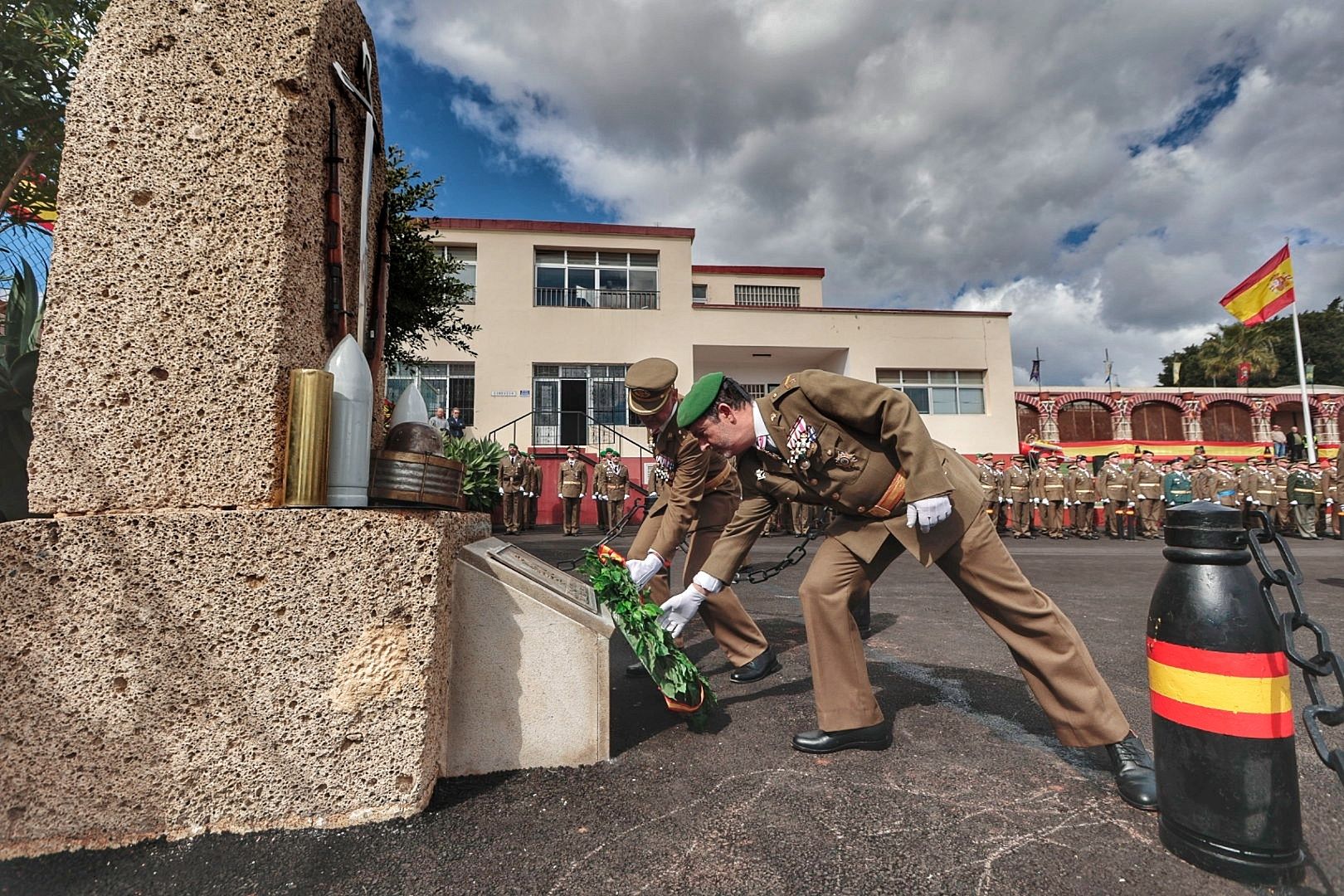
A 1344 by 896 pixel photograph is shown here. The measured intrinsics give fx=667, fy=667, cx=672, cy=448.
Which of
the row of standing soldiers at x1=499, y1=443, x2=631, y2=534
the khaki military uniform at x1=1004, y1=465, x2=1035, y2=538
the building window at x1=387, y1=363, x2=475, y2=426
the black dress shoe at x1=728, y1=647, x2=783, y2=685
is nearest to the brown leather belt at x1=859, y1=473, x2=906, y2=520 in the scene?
the black dress shoe at x1=728, y1=647, x2=783, y2=685

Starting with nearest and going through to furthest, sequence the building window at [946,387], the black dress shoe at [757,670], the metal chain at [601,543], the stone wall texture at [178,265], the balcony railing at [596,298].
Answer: the stone wall texture at [178,265] → the metal chain at [601,543] → the black dress shoe at [757,670] → the balcony railing at [596,298] → the building window at [946,387]

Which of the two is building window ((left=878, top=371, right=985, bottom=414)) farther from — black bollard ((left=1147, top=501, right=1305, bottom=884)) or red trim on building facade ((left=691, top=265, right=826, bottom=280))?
black bollard ((left=1147, top=501, right=1305, bottom=884))

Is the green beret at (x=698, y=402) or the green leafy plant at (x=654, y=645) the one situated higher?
the green beret at (x=698, y=402)

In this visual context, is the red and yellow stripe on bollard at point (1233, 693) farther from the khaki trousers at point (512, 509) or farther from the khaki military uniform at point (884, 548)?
the khaki trousers at point (512, 509)

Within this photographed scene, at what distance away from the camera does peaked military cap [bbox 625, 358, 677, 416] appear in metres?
4.10

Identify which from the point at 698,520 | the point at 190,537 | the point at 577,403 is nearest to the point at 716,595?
the point at 698,520

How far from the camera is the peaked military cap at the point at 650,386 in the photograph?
4098 mm

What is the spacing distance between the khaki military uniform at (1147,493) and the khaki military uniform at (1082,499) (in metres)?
0.87

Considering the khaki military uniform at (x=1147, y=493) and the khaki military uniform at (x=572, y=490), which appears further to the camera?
the khaki military uniform at (x=1147, y=493)

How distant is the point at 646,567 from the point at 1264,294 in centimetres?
2506

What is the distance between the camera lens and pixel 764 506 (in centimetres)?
358

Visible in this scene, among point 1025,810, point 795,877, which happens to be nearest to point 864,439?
point 1025,810

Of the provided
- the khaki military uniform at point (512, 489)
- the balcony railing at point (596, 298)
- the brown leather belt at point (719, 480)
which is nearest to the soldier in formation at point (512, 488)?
the khaki military uniform at point (512, 489)

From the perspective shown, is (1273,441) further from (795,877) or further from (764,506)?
(795,877)
